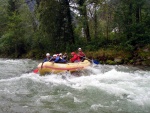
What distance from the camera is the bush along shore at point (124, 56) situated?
64.7ft

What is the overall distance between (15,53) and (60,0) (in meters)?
10.6

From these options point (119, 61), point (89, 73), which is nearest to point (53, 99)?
point (89, 73)

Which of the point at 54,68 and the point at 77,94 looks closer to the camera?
the point at 77,94

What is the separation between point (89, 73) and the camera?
1527 cm

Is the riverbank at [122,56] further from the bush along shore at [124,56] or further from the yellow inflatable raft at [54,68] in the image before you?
the yellow inflatable raft at [54,68]

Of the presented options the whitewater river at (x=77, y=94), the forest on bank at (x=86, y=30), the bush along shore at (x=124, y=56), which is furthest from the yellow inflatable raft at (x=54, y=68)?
the forest on bank at (x=86, y=30)

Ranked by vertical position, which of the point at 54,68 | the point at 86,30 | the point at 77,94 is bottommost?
the point at 77,94

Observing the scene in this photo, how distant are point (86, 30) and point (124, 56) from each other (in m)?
6.84

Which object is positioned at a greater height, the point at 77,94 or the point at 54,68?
the point at 54,68

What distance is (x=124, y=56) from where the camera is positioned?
20906mm

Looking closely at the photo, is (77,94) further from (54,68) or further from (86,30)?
(86,30)

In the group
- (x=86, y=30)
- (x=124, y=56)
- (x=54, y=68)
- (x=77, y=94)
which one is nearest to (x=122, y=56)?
(x=124, y=56)

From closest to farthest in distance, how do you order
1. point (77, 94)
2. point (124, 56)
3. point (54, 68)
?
1. point (77, 94)
2. point (54, 68)
3. point (124, 56)

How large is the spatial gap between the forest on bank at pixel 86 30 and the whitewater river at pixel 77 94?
26.2ft
